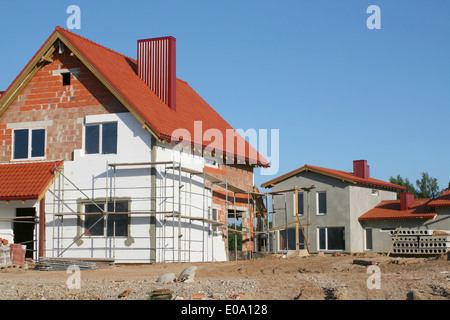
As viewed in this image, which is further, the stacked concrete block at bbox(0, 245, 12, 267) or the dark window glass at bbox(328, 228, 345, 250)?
the dark window glass at bbox(328, 228, 345, 250)

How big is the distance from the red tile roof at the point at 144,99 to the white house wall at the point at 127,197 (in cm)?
80

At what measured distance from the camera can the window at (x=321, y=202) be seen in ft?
145

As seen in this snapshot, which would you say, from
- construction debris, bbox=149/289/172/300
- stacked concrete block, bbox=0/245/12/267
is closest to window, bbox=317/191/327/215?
stacked concrete block, bbox=0/245/12/267

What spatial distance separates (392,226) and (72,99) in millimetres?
25632

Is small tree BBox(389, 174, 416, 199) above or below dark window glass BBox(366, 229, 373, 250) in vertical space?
above

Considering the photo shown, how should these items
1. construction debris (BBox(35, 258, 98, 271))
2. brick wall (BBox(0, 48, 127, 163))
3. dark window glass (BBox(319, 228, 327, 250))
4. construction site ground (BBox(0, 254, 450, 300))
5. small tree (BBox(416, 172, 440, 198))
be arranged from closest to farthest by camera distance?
construction site ground (BBox(0, 254, 450, 300)) < construction debris (BBox(35, 258, 98, 271)) < brick wall (BBox(0, 48, 127, 163)) < dark window glass (BBox(319, 228, 327, 250)) < small tree (BBox(416, 172, 440, 198))

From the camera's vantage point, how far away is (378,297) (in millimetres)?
13250

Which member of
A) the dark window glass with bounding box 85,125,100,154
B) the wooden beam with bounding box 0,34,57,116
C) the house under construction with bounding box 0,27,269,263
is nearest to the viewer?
the house under construction with bounding box 0,27,269,263

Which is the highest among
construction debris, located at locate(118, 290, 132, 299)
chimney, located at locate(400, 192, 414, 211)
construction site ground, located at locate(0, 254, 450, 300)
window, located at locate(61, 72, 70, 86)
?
window, located at locate(61, 72, 70, 86)

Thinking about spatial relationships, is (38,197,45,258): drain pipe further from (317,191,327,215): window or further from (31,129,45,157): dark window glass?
(317,191,327,215): window

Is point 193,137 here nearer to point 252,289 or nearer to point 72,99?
point 72,99

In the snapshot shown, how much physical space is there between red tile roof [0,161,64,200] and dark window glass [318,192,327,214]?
22889mm

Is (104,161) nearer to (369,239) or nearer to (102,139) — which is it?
(102,139)

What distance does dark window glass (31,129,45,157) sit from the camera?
26.3 meters
